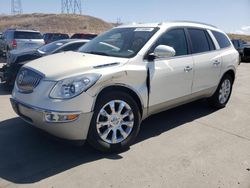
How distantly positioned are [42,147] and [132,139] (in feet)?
4.12

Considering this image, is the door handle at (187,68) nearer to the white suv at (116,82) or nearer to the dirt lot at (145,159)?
the white suv at (116,82)

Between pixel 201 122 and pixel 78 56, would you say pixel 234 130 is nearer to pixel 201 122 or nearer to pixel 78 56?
pixel 201 122

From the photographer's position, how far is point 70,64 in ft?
12.4

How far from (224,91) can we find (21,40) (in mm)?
11338

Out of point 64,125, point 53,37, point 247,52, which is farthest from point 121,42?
point 247,52

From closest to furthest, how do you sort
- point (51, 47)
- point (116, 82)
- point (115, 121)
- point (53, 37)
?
point (116, 82)
point (115, 121)
point (51, 47)
point (53, 37)

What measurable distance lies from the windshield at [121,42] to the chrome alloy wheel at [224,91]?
91.3 inches

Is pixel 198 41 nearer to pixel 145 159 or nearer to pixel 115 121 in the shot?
pixel 115 121

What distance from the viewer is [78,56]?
426 cm

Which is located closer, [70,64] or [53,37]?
[70,64]

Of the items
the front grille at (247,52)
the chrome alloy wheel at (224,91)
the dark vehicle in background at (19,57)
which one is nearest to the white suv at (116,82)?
the chrome alloy wheel at (224,91)

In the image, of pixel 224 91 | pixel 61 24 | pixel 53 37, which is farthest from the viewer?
pixel 61 24

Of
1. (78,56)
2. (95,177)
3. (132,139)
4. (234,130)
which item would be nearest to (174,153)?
(132,139)

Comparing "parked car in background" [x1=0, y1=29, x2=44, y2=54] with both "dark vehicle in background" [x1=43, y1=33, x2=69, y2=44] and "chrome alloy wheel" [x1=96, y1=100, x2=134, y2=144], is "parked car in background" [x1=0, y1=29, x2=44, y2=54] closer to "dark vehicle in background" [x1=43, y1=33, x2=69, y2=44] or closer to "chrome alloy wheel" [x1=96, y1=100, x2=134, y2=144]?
"dark vehicle in background" [x1=43, y1=33, x2=69, y2=44]
